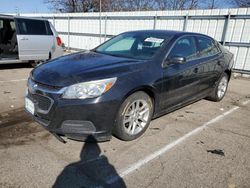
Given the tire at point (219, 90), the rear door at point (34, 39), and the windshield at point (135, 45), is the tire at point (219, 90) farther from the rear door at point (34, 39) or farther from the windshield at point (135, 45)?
the rear door at point (34, 39)

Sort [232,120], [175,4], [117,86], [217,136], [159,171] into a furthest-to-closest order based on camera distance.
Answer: [175,4] < [232,120] < [217,136] < [117,86] < [159,171]

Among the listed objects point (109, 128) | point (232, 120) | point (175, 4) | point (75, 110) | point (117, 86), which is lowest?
point (232, 120)

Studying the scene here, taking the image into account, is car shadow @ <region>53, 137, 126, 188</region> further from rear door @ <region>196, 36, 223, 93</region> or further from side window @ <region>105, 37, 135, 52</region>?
rear door @ <region>196, 36, 223, 93</region>

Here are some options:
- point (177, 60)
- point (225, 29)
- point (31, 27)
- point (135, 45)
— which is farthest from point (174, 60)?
point (225, 29)

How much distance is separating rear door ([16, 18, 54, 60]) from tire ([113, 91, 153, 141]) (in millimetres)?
6171

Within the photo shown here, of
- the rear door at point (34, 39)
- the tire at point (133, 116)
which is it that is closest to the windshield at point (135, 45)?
the tire at point (133, 116)

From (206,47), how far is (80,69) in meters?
2.91

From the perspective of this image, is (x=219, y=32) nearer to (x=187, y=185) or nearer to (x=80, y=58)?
(x=80, y=58)

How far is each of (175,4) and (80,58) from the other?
2557 cm

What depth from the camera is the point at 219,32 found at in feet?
31.4

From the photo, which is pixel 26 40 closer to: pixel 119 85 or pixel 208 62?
pixel 208 62

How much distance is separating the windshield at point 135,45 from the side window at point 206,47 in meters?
0.99

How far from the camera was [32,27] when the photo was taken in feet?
27.4

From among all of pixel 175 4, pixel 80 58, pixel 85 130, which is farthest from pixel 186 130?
pixel 175 4
